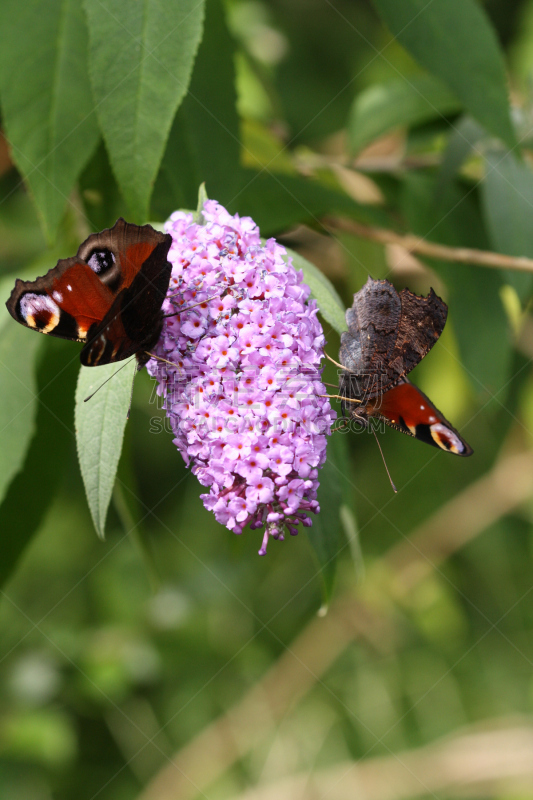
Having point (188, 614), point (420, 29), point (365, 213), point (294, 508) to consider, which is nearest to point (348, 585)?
point (188, 614)

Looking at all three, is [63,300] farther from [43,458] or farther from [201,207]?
[43,458]

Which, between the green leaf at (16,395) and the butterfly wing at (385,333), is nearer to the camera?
the butterfly wing at (385,333)

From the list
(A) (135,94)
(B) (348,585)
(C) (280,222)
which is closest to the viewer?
(A) (135,94)

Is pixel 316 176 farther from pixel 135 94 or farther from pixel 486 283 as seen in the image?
pixel 135 94

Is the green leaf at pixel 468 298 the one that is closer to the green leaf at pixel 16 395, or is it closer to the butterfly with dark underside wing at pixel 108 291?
the butterfly with dark underside wing at pixel 108 291

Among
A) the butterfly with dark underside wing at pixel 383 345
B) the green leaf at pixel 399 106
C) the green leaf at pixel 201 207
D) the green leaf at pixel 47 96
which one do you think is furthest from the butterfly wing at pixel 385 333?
the green leaf at pixel 399 106

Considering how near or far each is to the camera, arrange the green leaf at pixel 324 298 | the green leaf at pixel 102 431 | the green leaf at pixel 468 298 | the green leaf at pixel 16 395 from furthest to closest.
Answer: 1. the green leaf at pixel 468 298
2. the green leaf at pixel 16 395
3. the green leaf at pixel 324 298
4. the green leaf at pixel 102 431

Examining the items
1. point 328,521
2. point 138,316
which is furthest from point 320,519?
point 138,316
